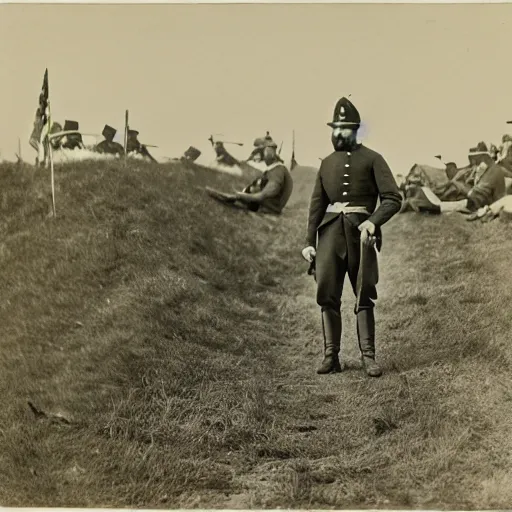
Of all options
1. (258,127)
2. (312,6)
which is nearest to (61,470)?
(258,127)

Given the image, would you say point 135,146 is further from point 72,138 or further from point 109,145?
point 72,138

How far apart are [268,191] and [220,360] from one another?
163cm

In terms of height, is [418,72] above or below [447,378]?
above

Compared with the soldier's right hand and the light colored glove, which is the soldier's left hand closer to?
the light colored glove

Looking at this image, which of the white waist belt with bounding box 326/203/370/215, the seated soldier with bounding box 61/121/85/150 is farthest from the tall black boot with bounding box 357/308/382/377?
the seated soldier with bounding box 61/121/85/150

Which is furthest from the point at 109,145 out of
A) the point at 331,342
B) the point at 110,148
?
the point at 331,342

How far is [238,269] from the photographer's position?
18.0 feet

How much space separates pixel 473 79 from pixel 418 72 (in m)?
0.43

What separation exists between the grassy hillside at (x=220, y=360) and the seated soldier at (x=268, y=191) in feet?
0.42

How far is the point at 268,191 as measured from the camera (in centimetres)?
570

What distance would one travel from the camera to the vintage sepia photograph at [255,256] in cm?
438

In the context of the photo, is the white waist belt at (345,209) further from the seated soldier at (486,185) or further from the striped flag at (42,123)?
the striped flag at (42,123)

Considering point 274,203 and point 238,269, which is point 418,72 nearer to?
point 274,203

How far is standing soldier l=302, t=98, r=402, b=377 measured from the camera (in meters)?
4.66
